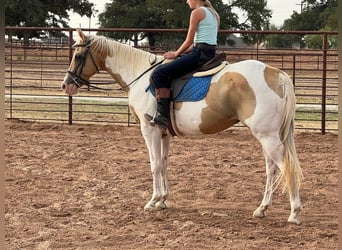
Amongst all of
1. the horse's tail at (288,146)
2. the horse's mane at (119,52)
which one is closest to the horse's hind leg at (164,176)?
the horse's mane at (119,52)

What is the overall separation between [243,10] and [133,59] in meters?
33.8

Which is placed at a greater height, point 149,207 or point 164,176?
point 164,176

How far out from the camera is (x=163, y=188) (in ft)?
16.6

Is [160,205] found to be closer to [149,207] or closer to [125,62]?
[149,207]

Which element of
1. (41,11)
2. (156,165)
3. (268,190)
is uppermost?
(41,11)

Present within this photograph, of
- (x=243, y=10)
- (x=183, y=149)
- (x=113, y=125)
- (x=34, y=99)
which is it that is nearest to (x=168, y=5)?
(x=243, y=10)

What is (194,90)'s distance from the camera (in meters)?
4.69

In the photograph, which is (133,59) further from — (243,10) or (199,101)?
(243,10)

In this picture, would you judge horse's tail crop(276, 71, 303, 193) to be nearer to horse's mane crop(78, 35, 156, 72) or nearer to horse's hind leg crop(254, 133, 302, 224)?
horse's hind leg crop(254, 133, 302, 224)

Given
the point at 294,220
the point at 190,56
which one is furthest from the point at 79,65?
the point at 294,220

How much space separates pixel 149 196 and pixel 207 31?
1834mm

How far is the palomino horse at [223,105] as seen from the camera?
14.6 feet

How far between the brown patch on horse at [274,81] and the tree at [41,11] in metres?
27.1

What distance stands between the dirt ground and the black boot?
0.84 metres
